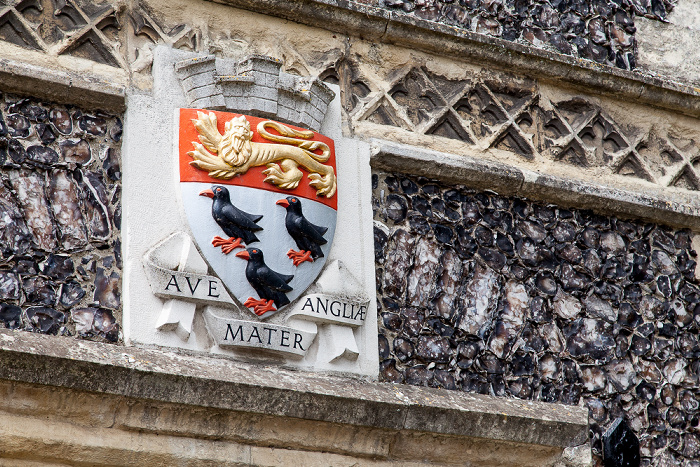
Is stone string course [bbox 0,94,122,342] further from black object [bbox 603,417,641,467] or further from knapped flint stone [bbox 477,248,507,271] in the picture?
black object [bbox 603,417,641,467]

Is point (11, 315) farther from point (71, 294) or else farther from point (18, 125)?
point (18, 125)

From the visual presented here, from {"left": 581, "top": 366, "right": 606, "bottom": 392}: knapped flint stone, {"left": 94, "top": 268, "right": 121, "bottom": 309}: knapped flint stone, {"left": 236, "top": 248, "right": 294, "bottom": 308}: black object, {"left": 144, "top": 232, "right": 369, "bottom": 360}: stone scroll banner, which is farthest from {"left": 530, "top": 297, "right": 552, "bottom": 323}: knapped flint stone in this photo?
{"left": 94, "top": 268, "right": 121, "bottom": 309}: knapped flint stone

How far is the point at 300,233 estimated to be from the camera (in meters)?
3.74

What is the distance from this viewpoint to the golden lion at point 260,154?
12.1ft

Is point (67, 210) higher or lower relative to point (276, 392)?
higher

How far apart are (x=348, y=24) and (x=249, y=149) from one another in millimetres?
830

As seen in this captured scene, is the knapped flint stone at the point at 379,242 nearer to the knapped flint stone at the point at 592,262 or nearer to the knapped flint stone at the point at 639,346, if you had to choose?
the knapped flint stone at the point at 592,262

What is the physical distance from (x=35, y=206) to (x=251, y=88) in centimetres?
90

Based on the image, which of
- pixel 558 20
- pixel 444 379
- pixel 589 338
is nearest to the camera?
pixel 444 379

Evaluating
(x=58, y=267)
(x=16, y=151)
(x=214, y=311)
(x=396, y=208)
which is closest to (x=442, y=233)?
(x=396, y=208)

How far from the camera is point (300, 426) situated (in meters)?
3.54

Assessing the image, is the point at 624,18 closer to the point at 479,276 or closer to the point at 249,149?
the point at 479,276

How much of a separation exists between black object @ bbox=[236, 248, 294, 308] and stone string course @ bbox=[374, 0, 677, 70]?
4.47ft

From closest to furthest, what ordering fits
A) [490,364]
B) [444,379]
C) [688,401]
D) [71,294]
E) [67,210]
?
[71,294], [67,210], [444,379], [490,364], [688,401]
